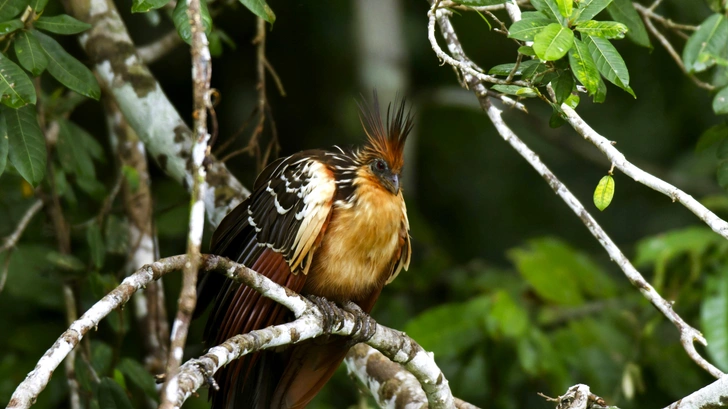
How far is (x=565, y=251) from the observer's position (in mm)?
4562

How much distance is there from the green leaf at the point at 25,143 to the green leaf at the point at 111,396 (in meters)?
0.70

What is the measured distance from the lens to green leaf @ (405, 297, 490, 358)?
400 cm

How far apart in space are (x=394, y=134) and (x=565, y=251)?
6.25ft

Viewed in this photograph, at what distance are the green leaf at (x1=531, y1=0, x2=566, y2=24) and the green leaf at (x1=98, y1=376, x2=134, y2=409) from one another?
5.84ft

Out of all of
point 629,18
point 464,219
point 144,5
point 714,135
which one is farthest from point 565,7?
point 464,219

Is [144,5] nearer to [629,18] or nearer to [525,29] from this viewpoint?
[525,29]

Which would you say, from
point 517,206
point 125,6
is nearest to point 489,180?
point 517,206

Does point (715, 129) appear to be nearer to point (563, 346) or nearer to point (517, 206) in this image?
point (563, 346)

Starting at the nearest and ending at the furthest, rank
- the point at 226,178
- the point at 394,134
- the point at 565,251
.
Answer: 1. the point at 394,134
2. the point at 226,178
3. the point at 565,251

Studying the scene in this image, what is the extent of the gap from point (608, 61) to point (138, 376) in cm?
209

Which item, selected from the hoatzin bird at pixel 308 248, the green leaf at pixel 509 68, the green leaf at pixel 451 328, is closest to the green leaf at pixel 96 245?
the hoatzin bird at pixel 308 248

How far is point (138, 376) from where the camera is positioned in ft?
10.1

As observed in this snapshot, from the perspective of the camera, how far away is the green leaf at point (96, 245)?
3254 millimetres

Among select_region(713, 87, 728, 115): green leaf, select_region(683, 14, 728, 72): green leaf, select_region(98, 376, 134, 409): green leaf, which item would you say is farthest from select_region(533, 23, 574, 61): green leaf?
select_region(98, 376, 134, 409): green leaf
